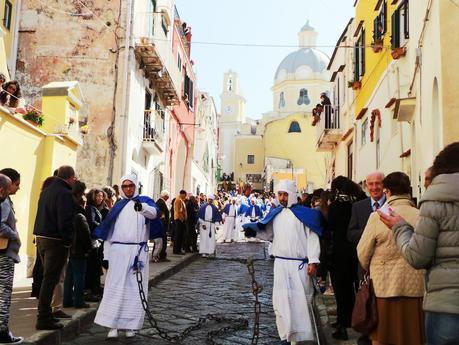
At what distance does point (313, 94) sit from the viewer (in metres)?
67.4

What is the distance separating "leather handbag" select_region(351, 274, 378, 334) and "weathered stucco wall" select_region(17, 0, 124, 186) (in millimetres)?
13919

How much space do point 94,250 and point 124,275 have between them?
1994 millimetres

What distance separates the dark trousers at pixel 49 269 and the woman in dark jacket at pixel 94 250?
1.73 metres

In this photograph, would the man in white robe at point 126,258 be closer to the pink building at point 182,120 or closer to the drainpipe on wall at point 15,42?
the drainpipe on wall at point 15,42

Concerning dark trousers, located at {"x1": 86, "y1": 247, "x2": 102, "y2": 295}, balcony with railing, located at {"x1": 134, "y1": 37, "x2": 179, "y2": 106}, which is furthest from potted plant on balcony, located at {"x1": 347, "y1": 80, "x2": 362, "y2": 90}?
dark trousers, located at {"x1": 86, "y1": 247, "x2": 102, "y2": 295}

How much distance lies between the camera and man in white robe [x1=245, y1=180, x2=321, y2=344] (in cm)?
620

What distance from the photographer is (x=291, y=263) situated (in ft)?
21.0

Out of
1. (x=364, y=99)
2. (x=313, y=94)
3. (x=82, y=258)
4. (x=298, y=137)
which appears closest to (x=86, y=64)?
(x=364, y=99)

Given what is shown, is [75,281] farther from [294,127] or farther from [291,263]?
[294,127]

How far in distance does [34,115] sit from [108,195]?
102 inches

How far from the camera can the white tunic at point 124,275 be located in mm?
6691

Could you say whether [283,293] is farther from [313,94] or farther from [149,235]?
[313,94]

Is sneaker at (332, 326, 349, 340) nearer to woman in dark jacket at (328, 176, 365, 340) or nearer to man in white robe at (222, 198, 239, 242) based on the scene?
woman in dark jacket at (328, 176, 365, 340)

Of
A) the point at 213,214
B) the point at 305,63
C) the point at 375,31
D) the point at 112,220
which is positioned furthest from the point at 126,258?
the point at 305,63
